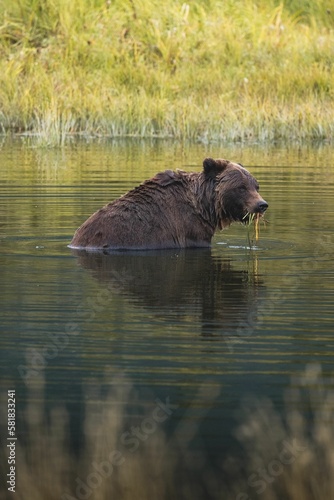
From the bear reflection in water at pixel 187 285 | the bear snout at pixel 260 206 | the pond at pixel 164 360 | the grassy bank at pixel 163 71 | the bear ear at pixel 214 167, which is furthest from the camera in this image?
the grassy bank at pixel 163 71

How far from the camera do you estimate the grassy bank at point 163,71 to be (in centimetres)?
2534

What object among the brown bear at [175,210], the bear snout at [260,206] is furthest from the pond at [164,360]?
the bear snout at [260,206]

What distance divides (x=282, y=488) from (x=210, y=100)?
2164cm

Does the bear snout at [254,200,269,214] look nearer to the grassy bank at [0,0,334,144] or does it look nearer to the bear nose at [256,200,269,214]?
the bear nose at [256,200,269,214]

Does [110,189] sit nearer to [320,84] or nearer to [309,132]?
[309,132]

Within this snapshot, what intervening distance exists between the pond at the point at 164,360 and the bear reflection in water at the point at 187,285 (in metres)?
0.02

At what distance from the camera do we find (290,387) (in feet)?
20.9

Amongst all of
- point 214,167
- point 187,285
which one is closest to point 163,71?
point 214,167

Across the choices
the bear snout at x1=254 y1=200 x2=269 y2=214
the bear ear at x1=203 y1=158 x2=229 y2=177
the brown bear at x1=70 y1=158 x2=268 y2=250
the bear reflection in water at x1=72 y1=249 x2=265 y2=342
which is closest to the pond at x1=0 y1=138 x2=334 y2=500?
the bear reflection in water at x1=72 y1=249 x2=265 y2=342

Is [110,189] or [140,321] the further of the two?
[110,189]

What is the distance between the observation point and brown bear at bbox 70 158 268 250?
11.0 metres

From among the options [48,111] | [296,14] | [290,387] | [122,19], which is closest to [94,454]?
[290,387]

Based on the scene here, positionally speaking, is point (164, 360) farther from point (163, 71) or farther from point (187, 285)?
point (163, 71)

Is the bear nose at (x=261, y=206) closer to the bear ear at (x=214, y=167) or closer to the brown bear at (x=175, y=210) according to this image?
the brown bear at (x=175, y=210)
